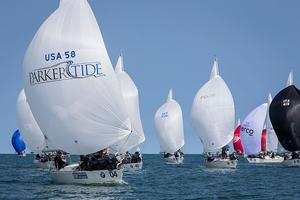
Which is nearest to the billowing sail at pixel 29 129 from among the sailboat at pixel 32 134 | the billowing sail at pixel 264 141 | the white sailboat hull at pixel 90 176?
the sailboat at pixel 32 134

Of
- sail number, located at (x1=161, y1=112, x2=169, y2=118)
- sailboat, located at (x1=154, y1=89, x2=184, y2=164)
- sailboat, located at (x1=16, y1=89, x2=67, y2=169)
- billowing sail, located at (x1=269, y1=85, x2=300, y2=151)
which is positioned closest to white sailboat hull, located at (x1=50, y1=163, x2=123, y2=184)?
sailboat, located at (x1=16, y1=89, x2=67, y2=169)

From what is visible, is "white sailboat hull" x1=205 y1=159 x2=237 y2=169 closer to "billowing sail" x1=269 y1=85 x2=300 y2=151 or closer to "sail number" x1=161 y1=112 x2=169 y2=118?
"billowing sail" x1=269 y1=85 x2=300 y2=151

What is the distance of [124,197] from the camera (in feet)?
95.6

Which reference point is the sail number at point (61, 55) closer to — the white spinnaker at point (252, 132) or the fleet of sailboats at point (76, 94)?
the fleet of sailboats at point (76, 94)

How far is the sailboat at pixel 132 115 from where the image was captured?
193 feet

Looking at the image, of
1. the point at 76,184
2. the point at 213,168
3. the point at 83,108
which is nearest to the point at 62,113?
the point at 83,108

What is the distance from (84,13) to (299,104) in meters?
29.4

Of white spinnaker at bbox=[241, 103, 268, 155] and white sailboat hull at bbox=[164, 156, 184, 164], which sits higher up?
white spinnaker at bbox=[241, 103, 268, 155]

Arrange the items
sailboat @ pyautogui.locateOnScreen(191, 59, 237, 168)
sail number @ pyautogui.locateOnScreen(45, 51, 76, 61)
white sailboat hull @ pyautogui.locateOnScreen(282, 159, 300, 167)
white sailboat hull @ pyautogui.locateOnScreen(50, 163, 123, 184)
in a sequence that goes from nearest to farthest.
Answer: white sailboat hull @ pyautogui.locateOnScreen(50, 163, 123, 184) < sail number @ pyautogui.locateOnScreen(45, 51, 76, 61) < sailboat @ pyautogui.locateOnScreen(191, 59, 237, 168) < white sailboat hull @ pyautogui.locateOnScreen(282, 159, 300, 167)

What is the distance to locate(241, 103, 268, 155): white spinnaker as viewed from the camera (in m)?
82.4

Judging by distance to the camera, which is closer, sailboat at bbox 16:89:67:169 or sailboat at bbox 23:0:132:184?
sailboat at bbox 23:0:132:184

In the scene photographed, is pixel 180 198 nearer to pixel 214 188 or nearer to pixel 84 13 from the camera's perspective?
pixel 214 188

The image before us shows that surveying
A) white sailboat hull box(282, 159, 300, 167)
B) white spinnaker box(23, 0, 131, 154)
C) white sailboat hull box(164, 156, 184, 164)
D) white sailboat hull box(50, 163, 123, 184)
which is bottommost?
white sailboat hull box(50, 163, 123, 184)

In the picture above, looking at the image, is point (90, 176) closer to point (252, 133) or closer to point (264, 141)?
point (252, 133)
